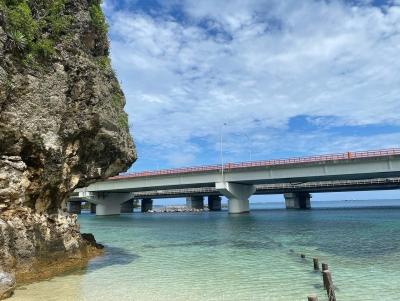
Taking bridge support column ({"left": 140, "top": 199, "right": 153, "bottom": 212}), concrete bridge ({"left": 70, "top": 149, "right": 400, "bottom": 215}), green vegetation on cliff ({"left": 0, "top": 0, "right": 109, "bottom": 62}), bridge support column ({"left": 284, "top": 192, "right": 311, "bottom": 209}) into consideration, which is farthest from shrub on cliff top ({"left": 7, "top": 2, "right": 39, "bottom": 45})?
bridge support column ({"left": 140, "top": 199, "right": 153, "bottom": 212})

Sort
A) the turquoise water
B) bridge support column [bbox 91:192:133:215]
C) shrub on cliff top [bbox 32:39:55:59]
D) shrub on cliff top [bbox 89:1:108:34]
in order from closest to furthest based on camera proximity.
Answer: the turquoise water, shrub on cliff top [bbox 32:39:55:59], shrub on cliff top [bbox 89:1:108:34], bridge support column [bbox 91:192:133:215]

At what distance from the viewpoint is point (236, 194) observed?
71625 mm

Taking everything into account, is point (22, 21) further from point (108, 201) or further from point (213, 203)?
point (213, 203)

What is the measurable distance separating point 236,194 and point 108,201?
116 feet

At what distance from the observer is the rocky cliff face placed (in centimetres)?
1538

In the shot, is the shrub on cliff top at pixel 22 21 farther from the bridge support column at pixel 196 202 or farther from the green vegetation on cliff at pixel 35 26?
the bridge support column at pixel 196 202

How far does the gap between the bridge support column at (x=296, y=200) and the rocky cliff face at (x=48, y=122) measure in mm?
99201

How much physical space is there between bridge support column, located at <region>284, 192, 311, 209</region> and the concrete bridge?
1651 centimetres

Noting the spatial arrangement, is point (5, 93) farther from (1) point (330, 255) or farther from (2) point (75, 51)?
(1) point (330, 255)

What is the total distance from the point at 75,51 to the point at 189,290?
13.9 metres

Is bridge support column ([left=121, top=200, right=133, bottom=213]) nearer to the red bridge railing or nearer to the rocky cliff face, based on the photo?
the red bridge railing

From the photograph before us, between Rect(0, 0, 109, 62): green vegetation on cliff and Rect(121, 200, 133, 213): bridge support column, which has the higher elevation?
Rect(0, 0, 109, 62): green vegetation on cliff

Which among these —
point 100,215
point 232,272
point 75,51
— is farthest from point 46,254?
point 100,215

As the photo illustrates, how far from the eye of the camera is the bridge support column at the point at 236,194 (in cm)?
6781
